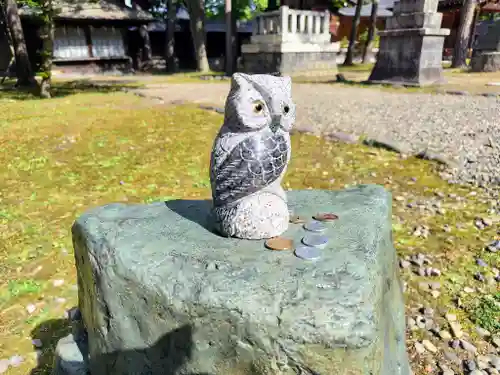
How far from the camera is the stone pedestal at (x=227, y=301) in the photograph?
1.80 metres

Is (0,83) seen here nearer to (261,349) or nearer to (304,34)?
(304,34)

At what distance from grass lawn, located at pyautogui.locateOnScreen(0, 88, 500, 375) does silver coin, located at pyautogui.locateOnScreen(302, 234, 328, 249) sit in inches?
53.6

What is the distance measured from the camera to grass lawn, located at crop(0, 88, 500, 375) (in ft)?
11.5

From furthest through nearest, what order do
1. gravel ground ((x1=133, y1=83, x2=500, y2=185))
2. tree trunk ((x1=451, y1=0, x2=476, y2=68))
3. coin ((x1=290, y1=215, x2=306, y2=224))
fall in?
1. tree trunk ((x1=451, y1=0, x2=476, y2=68))
2. gravel ground ((x1=133, y1=83, x2=500, y2=185))
3. coin ((x1=290, y1=215, x2=306, y2=224))

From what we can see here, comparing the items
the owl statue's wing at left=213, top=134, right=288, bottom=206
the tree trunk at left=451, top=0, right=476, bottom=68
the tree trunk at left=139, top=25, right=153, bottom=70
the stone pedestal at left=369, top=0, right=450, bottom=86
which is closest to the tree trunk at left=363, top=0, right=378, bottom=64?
the tree trunk at left=451, top=0, right=476, bottom=68

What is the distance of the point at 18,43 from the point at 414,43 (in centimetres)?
1379

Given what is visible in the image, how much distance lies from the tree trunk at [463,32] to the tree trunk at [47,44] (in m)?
15.9

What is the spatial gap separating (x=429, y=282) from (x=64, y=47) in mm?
23270

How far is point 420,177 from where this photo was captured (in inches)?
240

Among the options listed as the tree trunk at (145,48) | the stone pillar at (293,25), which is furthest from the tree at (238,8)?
the stone pillar at (293,25)

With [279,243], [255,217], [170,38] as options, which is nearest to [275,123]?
[255,217]

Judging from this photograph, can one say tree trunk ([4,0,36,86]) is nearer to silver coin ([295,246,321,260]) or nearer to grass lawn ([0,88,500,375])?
grass lawn ([0,88,500,375])

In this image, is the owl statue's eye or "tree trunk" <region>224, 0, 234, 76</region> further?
"tree trunk" <region>224, 0, 234, 76</region>

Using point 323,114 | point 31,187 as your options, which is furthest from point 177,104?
point 31,187
